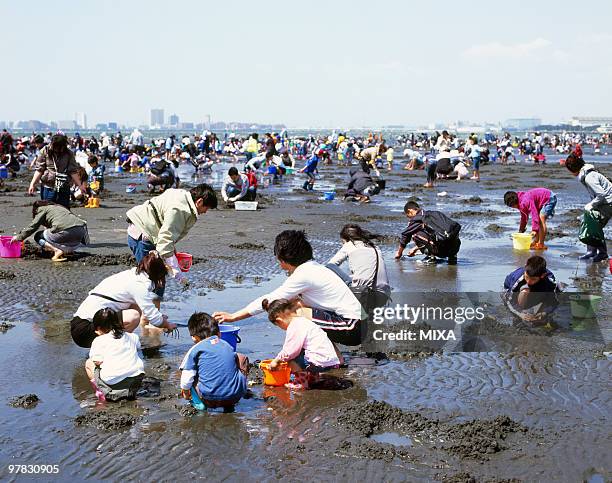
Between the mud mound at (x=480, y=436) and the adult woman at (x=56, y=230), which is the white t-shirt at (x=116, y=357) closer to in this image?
the mud mound at (x=480, y=436)

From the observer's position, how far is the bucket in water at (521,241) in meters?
13.2

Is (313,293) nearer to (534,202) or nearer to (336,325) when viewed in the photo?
(336,325)

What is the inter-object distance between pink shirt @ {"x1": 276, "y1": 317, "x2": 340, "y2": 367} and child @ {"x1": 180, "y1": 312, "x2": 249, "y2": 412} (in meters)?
0.61

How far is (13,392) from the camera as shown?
6191 mm

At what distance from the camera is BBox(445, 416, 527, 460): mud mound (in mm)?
5016

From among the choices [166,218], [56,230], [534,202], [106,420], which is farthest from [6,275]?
[534,202]

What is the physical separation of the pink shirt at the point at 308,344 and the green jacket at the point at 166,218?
2.05 metres

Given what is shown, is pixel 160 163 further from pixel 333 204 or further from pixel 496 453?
pixel 496 453

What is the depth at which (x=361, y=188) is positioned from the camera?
859 inches

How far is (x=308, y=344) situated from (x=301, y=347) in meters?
0.08

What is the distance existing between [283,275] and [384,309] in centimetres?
350

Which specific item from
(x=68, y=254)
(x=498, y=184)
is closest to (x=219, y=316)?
(x=68, y=254)

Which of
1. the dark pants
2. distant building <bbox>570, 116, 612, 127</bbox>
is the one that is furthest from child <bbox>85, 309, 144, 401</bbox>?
distant building <bbox>570, 116, 612, 127</bbox>

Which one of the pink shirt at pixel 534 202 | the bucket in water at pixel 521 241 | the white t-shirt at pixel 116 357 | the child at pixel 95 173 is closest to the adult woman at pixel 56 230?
the white t-shirt at pixel 116 357
